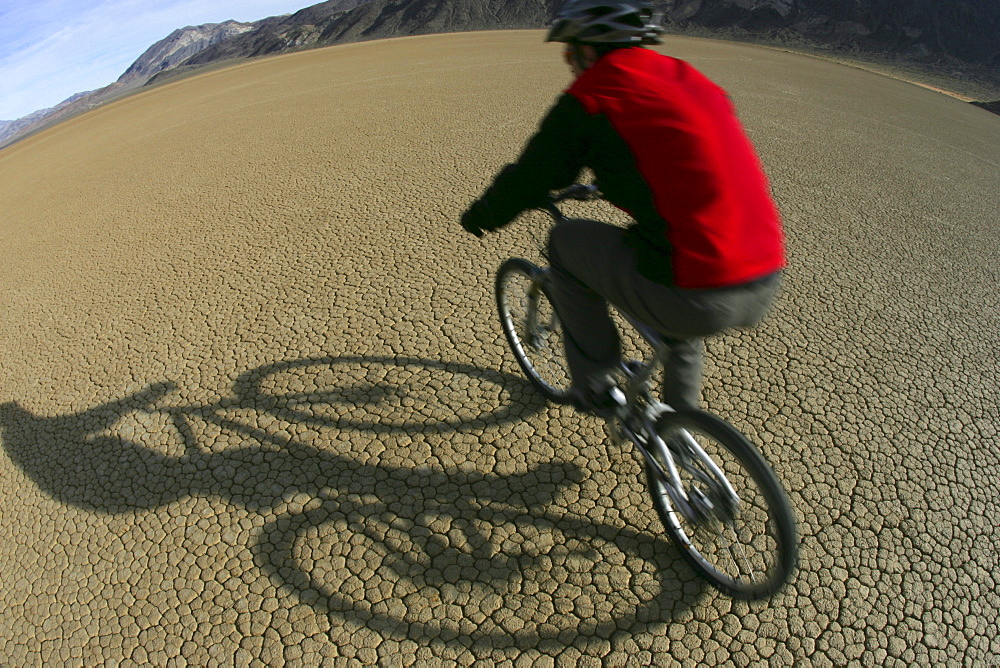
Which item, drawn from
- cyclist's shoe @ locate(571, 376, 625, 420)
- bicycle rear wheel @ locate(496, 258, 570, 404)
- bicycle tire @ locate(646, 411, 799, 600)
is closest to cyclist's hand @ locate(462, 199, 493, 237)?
bicycle rear wheel @ locate(496, 258, 570, 404)

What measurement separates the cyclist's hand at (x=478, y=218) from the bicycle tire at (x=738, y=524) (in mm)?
823

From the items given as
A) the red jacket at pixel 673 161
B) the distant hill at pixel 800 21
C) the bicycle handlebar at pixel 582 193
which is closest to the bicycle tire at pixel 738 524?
the red jacket at pixel 673 161

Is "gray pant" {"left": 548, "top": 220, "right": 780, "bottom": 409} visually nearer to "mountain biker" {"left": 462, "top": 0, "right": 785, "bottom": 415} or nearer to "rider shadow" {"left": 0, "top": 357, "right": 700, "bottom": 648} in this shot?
"mountain biker" {"left": 462, "top": 0, "right": 785, "bottom": 415}

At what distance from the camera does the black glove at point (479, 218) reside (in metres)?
1.97

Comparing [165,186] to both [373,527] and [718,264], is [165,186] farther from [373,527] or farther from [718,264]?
[718,264]

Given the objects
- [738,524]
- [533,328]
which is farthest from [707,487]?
[533,328]

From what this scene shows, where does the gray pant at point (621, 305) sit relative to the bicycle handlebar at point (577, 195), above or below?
below

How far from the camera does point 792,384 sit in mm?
2887

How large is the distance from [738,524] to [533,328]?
1.24m

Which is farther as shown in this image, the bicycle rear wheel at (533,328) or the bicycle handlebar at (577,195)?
the bicycle rear wheel at (533,328)

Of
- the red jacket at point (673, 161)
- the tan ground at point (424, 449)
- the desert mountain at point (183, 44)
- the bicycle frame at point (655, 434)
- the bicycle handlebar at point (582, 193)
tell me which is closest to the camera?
the red jacket at point (673, 161)

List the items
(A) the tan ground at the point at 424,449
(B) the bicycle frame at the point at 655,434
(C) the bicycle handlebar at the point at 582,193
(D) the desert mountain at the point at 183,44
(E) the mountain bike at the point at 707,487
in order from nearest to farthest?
1. (E) the mountain bike at the point at 707,487
2. (B) the bicycle frame at the point at 655,434
3. (A) the tan ground at the point at 424,449
4. (C) the bicycle handlebar at the point at 582,193
5. (D) the desert mountain at the point at 183,44

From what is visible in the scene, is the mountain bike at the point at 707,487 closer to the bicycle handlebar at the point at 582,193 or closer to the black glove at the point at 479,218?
the bicycle handlebar at the point at 582,193

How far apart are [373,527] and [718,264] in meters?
1.52
